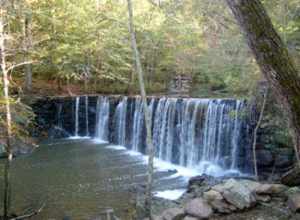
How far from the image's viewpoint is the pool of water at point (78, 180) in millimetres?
7469

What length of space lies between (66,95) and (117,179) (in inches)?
318

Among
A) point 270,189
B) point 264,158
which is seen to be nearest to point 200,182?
point 264,158

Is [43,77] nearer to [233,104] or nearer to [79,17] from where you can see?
[79,17]

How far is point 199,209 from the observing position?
5820 mm

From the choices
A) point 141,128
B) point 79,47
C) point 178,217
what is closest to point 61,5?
point 79,47

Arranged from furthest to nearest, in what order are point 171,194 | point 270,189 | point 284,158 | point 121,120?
point 121,120 < point 284,158 < point 171,194 < point 270,189

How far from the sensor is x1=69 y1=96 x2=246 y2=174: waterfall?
10828 mm

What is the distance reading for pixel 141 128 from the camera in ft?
46.2

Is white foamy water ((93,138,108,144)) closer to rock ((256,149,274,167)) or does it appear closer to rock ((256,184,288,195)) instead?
rock ((256,149,274,167))

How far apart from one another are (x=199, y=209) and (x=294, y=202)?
1467 millimetres

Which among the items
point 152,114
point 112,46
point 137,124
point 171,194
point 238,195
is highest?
point 112,46

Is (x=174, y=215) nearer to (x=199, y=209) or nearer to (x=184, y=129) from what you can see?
(x=199, y=209)

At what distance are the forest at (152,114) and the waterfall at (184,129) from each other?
4cm

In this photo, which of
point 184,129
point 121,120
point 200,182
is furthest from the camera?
point 121,120
